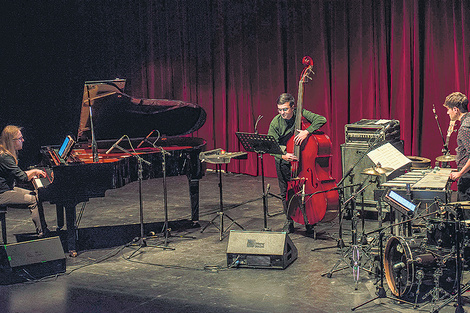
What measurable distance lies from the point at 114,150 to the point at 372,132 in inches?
130

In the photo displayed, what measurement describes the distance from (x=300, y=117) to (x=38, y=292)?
10.4 ft

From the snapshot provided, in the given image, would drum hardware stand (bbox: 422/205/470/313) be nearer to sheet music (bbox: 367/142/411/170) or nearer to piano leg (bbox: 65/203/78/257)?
sheet music (bbox: 367/142/411/170)

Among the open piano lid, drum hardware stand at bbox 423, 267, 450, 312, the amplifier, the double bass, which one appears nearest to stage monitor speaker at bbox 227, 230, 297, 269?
the double bass

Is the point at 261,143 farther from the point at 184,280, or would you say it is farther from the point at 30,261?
the point at 30,261

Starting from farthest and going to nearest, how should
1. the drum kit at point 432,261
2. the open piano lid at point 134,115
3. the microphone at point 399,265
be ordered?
the open piano lid at point 134,115, the microphone at point 399,265, the drum kit at point 432,261

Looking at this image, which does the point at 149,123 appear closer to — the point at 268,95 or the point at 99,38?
the point at 268,95

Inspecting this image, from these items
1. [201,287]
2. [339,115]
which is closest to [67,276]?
[201,287]

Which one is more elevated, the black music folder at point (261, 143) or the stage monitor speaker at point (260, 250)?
the black music folder at point (261, 143)

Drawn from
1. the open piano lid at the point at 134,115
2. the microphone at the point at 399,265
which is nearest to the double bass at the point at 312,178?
the microphone at the point at 399,265

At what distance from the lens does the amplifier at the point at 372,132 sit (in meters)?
7.07

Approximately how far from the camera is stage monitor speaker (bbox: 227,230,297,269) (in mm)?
5602

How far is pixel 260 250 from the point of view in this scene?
5.64 meters

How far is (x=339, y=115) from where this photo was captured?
9492 millimetres

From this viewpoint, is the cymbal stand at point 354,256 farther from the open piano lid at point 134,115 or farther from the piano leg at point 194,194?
the open piano lid at point 134,115
